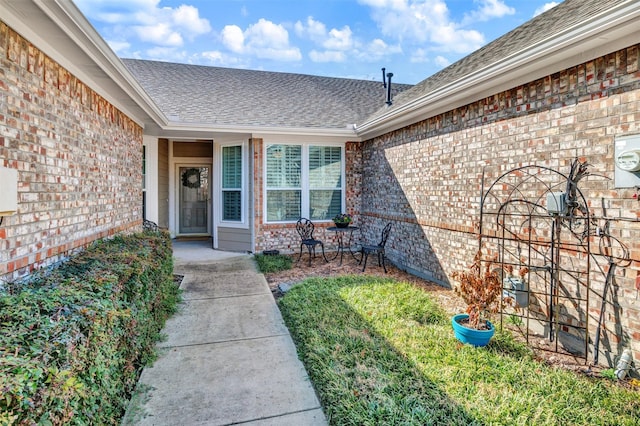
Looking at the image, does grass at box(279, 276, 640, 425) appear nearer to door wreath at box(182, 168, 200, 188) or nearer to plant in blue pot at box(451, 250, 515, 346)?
plant in blue pot at box(451, 250, 515, 346)

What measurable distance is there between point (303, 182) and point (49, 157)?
5.78 metres

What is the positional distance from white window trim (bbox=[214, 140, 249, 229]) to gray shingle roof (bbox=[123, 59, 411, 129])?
2.49 feet

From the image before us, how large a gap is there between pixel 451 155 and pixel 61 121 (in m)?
4.95

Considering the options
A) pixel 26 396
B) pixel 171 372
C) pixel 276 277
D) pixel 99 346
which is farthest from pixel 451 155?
pixel 26 396

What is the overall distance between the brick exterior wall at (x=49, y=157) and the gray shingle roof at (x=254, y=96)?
11.1 feet

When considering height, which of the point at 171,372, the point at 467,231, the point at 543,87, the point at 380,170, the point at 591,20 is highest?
the point at 591,20

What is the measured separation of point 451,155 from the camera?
538 centimetres

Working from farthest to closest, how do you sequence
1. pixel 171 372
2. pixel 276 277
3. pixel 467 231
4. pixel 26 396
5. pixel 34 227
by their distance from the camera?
1. pixel 276 277
2. pixel 467 231
3. pixel 171 372
4. pixel 34 227
5. pixel 26 396

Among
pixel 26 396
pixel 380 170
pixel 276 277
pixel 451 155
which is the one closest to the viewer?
pixel 26 396

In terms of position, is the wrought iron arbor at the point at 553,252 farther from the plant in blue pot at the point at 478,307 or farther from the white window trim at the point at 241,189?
the white window trim at the point at 241,189

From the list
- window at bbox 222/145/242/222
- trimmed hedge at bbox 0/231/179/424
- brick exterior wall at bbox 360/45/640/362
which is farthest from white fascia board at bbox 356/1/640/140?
window at bbox 222/145/242/222

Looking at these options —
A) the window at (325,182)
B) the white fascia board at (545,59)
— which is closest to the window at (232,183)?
the window at (325,182)

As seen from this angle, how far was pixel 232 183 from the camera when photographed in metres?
8.66

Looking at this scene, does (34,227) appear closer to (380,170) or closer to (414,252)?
(414,252)
